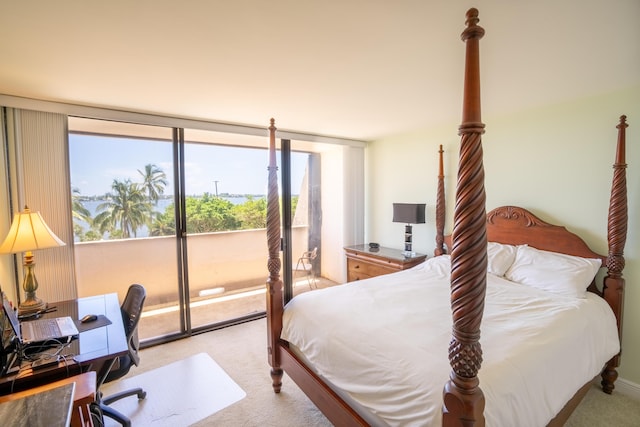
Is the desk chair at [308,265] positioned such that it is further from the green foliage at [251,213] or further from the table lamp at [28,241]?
the table lamp at [28,241]

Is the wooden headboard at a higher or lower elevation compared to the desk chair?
higher

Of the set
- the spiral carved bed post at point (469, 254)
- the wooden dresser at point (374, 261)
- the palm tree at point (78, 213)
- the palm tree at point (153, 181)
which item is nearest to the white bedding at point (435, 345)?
the spiral carved bed post at point (469, 254)

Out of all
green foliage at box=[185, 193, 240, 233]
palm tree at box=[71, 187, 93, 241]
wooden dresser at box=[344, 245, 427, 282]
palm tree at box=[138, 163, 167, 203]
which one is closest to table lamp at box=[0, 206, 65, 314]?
palm tree at box=[71, 187, 93, 241]

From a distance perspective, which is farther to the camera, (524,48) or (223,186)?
(223,186)

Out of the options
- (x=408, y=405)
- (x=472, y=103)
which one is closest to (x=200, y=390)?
(x=408, y=405)

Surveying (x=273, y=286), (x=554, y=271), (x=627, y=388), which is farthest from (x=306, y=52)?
(x=627, y=388)

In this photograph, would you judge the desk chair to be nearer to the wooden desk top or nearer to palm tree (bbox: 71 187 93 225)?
palm tree (bbox: 71 187 93 225)

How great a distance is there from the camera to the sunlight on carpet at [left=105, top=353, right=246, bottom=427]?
2.09m

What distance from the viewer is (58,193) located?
2613mm

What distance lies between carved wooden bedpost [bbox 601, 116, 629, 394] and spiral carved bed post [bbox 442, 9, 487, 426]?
2092 mm

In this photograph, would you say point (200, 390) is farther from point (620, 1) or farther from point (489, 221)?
point (620, 1)

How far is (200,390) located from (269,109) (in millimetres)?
2516

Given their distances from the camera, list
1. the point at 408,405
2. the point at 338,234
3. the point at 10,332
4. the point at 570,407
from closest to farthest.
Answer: the point at 408,405
the point at 10,332
the point at 570,407
the point at 338,234

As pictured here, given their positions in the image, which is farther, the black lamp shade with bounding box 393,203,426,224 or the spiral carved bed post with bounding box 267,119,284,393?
the black lamp shade with bounding box 393,203,426,224
